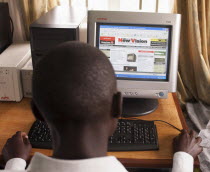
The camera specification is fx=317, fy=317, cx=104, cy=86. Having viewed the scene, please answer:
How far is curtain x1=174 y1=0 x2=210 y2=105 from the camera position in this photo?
1.93 meters

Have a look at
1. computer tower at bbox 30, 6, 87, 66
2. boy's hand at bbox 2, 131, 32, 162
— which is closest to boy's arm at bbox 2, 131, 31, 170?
boy's hand at bbox 2, 131, 32, 162

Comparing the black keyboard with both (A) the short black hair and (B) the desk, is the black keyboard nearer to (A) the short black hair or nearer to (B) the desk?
(B) the desk

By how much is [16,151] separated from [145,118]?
570 millimetres

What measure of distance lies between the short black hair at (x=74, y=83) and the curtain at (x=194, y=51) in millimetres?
1323

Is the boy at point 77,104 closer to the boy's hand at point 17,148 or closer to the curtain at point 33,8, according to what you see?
the boy's hand at point 17,148

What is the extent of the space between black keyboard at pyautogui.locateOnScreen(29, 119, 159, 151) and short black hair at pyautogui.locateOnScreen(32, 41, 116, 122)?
18.6 inches

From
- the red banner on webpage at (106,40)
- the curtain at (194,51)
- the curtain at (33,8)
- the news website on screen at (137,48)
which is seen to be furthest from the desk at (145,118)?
the curtain at (33,8)

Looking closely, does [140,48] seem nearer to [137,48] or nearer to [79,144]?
[137,48]

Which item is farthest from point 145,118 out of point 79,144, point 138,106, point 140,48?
point 79,144

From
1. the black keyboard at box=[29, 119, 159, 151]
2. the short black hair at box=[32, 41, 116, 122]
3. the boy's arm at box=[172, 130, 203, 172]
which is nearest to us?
the short black hair at box=[32, 41, 116, 122]

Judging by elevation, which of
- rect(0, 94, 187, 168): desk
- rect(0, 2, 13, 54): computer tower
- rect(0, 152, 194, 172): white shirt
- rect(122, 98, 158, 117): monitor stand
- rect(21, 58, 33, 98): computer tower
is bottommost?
rect(0, 94, 187, 168): desk

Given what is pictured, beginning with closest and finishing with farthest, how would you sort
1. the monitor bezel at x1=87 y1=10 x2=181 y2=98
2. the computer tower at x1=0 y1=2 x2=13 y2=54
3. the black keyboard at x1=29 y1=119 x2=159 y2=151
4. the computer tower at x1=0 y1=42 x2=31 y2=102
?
the black keyboard at x1=29 y1=119 x2=159 y2=151 < the monitor bezel at x1=87 y1=10 x2=181 y2=98 < the computer tower at x1=0 y1=42 x2=31 y2=102 < the computer tower at x1=0 y1=2 x2=13 y2=54

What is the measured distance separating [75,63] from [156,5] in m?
1.48

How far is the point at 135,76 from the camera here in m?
1.44
